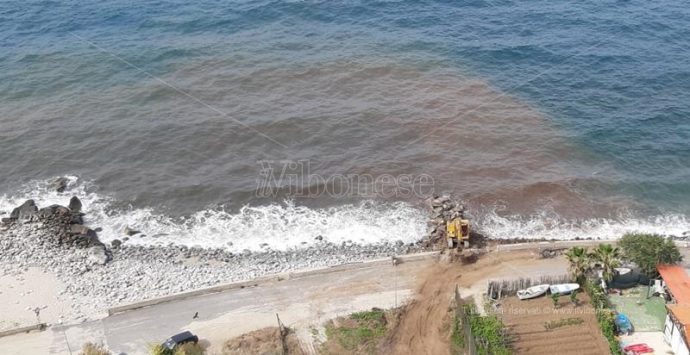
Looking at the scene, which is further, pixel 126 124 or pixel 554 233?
pixel 126 124

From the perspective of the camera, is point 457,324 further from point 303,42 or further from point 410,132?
point 303,42

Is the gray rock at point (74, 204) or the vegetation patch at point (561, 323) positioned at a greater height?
the gray rock at point (74, 204)

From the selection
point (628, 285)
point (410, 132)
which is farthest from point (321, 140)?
point (628, 285)

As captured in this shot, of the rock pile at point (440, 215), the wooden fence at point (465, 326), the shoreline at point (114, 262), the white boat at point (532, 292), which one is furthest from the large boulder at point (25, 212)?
the white boat at point (532, 292)

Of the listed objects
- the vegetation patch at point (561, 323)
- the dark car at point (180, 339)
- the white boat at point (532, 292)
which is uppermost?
the white boat at point (532, 292)

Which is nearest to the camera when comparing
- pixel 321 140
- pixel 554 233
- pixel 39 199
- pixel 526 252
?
pixel 526 252

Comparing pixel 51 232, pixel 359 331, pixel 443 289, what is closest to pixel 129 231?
pixel 51 232

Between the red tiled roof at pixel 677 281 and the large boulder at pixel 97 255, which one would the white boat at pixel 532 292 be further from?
the large boulder at pixel 97 255
